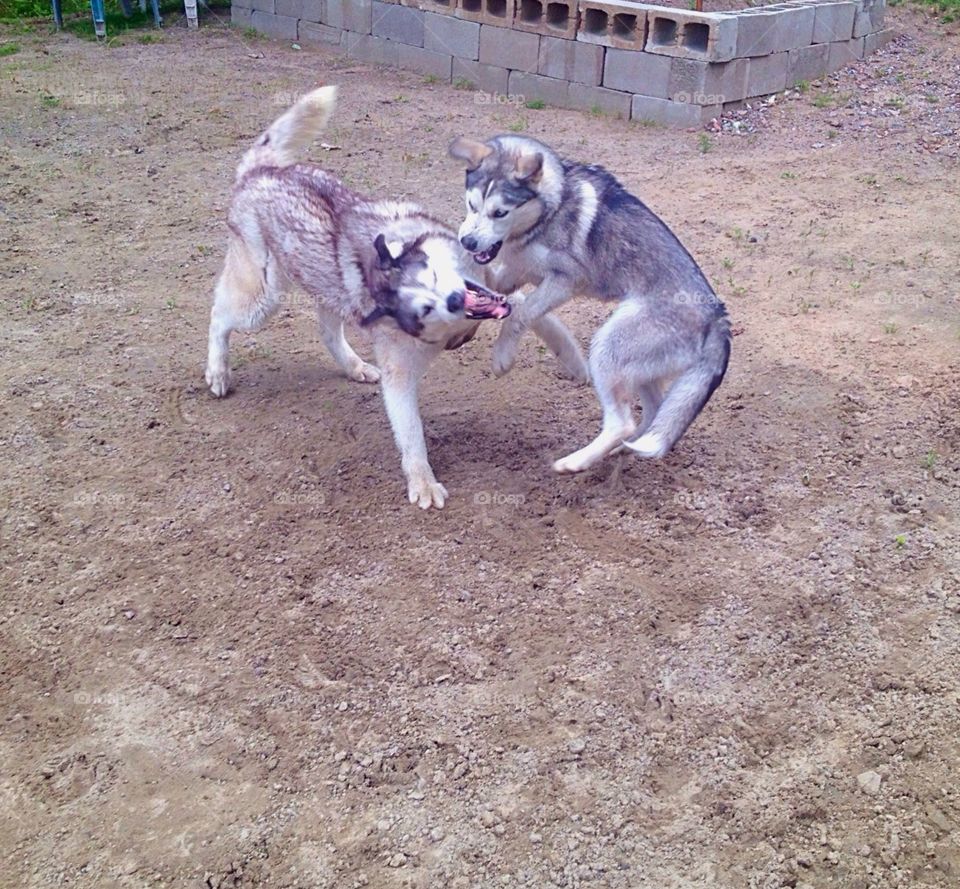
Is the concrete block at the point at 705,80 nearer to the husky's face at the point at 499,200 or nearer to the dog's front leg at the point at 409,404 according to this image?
the husky's face at the point at 499,200

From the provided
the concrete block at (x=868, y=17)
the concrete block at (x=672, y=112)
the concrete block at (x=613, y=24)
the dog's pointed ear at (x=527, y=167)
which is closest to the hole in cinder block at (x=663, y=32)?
the concrete block at (x=613, y=24)

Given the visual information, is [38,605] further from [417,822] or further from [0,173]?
[0,173]

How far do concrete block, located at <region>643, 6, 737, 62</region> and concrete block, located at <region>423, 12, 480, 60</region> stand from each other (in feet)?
7.10

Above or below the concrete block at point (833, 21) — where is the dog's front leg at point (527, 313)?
below

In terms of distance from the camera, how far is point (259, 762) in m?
3.00

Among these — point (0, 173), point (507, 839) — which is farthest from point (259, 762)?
point (0, 173)

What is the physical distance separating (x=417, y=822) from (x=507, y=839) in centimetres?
29

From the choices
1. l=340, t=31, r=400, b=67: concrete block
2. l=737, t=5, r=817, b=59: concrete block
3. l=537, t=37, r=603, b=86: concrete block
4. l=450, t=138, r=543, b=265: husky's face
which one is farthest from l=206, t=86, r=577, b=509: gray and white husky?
l=340, t=31, r=400, b=67: concrete block

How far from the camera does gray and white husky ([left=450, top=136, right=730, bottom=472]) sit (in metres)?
3.97

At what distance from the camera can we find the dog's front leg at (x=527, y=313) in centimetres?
437

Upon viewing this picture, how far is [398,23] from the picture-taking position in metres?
10.6

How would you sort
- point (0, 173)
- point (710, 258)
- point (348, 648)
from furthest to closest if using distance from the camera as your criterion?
1. point (0, 173)
2. point (710, 258)
3. point (348, 648)

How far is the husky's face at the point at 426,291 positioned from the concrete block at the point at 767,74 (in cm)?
603

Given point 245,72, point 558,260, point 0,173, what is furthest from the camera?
point 245,72
